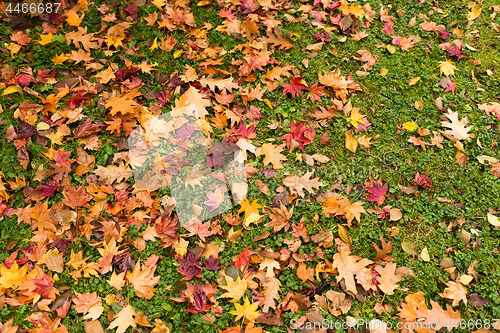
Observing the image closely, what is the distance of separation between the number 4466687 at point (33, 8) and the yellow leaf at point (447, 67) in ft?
14.4

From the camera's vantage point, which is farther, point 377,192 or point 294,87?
point 294,87

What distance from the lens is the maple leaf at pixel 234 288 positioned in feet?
7.47

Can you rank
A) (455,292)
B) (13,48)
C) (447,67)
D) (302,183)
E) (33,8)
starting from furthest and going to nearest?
(33,8) < (447,67) < (13,48) < (302,183) < (455,292)

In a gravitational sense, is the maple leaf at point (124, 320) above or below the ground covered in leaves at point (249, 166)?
below

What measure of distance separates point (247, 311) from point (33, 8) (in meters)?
3.97

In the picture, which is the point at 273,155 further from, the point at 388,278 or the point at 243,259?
the point at 388,278

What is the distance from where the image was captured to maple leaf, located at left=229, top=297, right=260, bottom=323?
2.22 m

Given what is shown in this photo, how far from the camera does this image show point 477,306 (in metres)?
2.31

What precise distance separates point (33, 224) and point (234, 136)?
1843mm

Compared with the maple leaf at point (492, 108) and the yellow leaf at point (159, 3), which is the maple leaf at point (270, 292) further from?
the yellow leaf at point (159, 3)

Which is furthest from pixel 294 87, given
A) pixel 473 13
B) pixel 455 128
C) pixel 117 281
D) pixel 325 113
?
pixel 473 13

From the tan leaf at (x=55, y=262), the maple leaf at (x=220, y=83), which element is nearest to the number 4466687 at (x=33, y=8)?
the maple leaf at (x=220, y=83)

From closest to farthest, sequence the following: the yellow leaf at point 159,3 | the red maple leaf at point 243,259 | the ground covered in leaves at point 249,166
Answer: the ground covered in leaves at point 249,166, the red maple leaf at point 243,259, the yellow leaf at point 159,3

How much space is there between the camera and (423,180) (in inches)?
109
